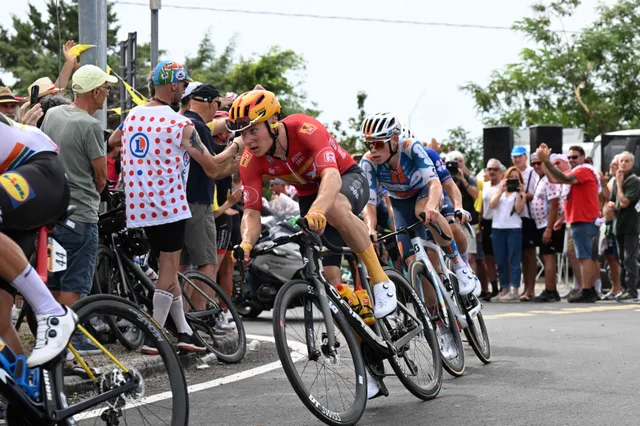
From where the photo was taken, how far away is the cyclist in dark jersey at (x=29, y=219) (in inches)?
182

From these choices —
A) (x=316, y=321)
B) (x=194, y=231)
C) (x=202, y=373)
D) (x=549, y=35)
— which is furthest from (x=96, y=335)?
(x=549, y=35)

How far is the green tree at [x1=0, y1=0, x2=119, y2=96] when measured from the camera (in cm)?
5750

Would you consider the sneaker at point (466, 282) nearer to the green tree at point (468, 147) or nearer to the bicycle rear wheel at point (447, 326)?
the bicycle rear wheel at point (447, 326)

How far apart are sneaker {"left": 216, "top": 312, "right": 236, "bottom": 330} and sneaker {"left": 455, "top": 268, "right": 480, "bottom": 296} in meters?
1.85

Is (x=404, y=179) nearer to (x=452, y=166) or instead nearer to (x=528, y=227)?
(x=452, y=166)

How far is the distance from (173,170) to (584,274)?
9828 mm

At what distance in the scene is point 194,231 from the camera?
377 inches

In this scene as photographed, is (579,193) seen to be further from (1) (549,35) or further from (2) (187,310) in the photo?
(1) (549,35)

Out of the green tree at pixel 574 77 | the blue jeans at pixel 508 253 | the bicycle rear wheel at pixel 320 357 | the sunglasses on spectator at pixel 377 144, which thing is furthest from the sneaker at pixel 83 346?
the green tree at pixel 574 77

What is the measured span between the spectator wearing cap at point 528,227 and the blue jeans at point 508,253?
8.9 inches

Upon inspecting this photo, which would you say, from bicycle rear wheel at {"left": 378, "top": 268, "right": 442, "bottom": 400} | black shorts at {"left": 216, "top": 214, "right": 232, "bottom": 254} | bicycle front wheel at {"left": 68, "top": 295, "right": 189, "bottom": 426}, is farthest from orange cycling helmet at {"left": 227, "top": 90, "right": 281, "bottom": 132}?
black shorts at {"left": 216, "top": 214, "right": 232, "bottom": 254}

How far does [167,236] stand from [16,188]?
144 inches

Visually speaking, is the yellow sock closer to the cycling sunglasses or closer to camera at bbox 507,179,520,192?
the cycling sunglasses

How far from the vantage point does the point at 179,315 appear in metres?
8.56
